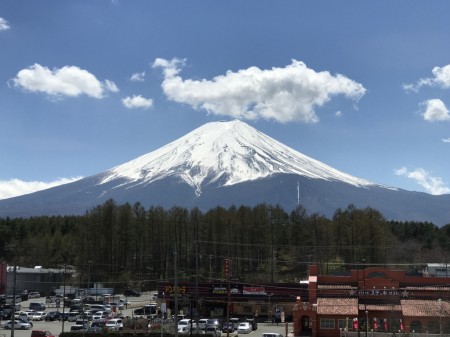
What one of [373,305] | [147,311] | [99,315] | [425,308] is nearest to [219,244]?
[147,311]

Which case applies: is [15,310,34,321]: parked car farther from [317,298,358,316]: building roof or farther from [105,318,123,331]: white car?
[317,298,358,316]: building roof

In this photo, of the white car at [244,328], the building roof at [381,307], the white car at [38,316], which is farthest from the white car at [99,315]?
the building roof at [381,307]

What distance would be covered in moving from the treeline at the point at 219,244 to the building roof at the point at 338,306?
40.4 metres

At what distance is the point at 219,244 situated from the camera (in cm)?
10862

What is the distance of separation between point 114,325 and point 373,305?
2637 cm

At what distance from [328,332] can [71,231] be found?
287 feet

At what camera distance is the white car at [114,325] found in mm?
58000

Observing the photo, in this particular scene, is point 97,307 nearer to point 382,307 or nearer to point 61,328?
point 61,328

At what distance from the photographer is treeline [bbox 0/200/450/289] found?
101438 mm

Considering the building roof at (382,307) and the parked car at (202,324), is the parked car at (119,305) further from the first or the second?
the building roof at (382,307)

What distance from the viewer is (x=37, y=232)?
131m

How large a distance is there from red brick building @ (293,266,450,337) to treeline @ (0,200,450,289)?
127 ft

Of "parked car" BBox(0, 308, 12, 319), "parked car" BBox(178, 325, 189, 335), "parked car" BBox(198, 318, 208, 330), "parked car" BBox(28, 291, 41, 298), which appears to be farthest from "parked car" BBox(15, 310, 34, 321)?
"parked car" BBox(28, 291, 41, 298)

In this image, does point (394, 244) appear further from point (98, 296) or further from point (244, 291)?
point (98, 296)
